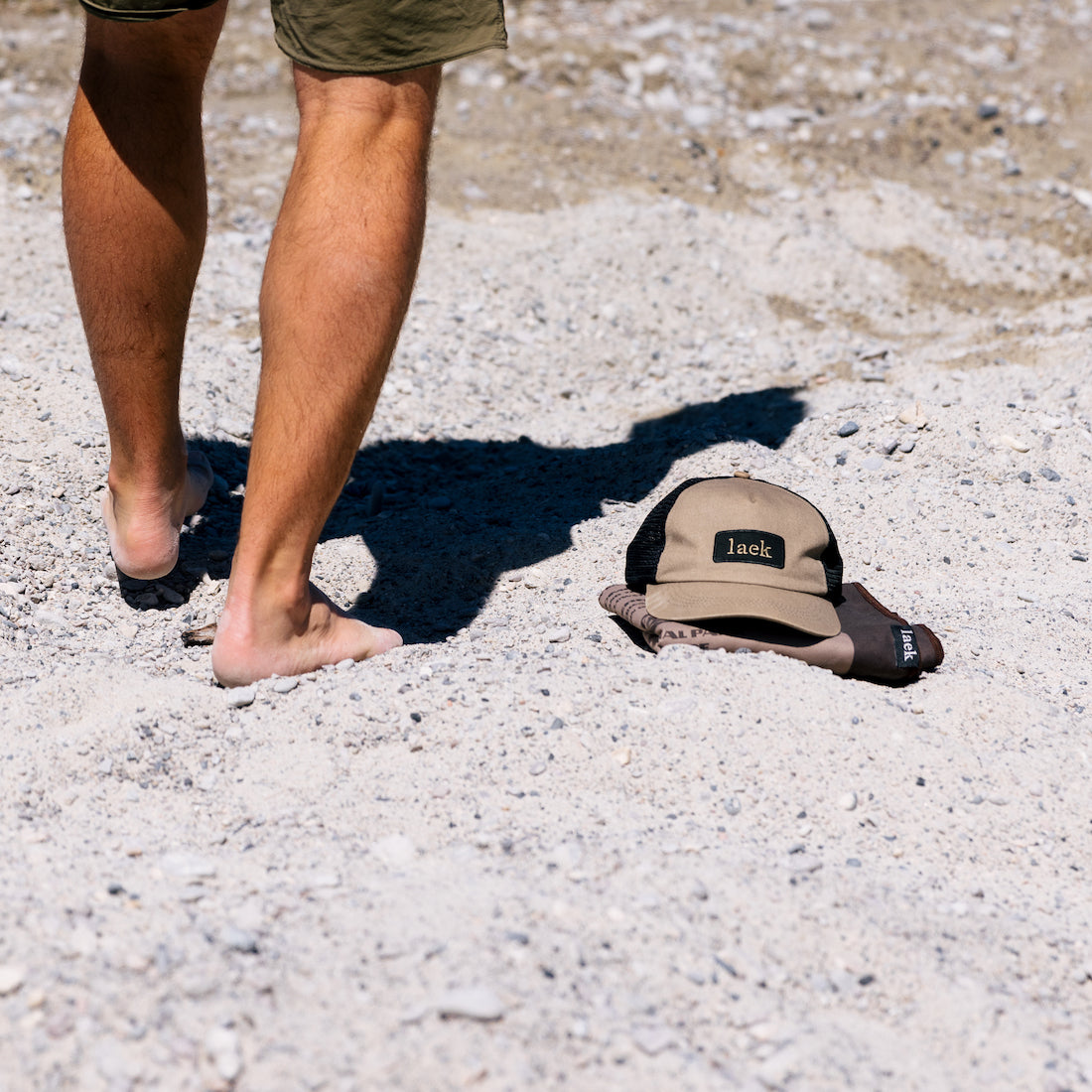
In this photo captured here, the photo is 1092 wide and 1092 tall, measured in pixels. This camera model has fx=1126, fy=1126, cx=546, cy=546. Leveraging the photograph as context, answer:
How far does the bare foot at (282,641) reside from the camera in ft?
5.96

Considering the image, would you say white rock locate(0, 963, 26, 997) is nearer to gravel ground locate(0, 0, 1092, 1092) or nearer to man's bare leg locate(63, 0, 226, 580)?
gravel ground locate(0, 0, 1092, 1092)

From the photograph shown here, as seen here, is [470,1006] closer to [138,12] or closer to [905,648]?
[905,648]

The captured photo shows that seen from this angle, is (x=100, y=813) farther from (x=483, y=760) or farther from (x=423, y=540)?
(x=423, y=540)

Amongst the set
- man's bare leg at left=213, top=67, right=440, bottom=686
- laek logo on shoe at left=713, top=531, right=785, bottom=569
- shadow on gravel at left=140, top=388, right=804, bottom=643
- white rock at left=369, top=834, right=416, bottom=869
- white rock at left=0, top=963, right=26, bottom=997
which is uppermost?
man's bare leg at left=213, top=67, right=440, bottom=686

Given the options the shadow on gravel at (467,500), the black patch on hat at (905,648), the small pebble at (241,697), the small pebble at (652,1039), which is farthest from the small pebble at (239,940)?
the black patch on hat at (905,648)

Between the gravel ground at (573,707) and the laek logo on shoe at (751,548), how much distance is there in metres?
0.22

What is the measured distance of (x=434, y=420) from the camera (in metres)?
3.43

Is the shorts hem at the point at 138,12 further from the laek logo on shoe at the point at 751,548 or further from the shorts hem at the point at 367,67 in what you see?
the laek logo on shoe at the point at 751,548

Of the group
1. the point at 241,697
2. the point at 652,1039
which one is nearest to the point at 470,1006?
the point at 652,1039

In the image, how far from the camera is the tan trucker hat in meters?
2.00

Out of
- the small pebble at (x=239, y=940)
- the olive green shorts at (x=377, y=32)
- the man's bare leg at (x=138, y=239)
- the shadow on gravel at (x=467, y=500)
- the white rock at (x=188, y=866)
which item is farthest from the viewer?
the shadow on gravel at (x=467, y=500)

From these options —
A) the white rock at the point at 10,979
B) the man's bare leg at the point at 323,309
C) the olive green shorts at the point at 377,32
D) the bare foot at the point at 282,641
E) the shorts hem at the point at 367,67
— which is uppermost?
the olive green shorts at the point at 377,32

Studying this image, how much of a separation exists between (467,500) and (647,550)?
88 cm

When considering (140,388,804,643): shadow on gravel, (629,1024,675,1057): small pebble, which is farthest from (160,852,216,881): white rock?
(140,388,804,643): shadow on gravel
